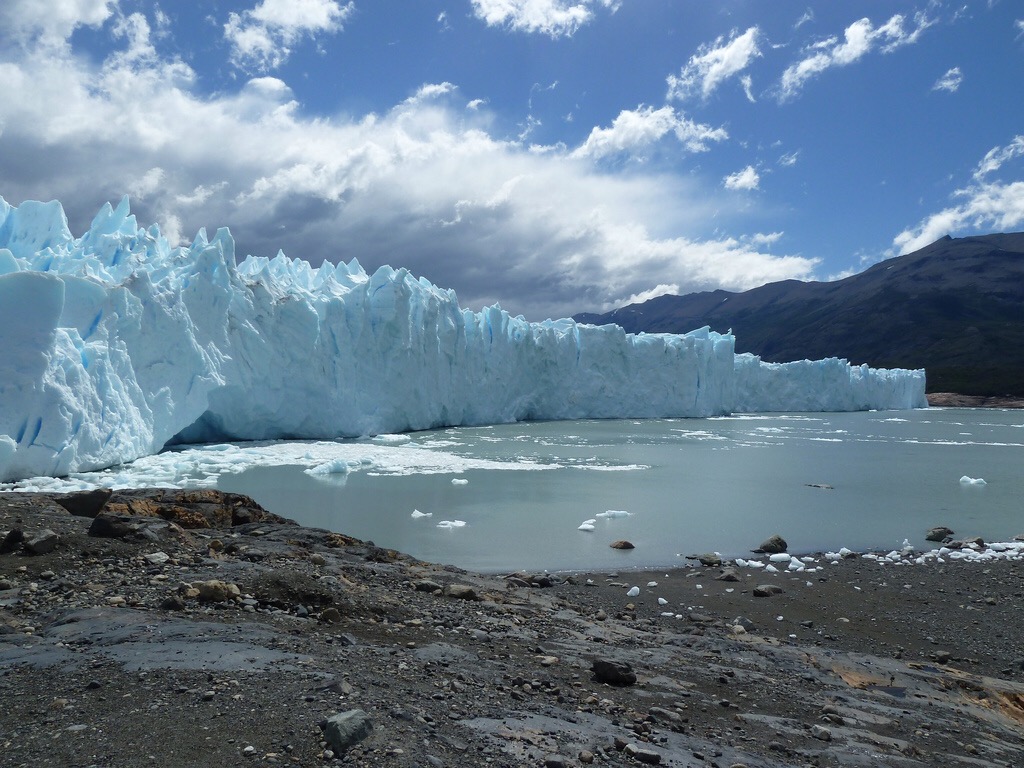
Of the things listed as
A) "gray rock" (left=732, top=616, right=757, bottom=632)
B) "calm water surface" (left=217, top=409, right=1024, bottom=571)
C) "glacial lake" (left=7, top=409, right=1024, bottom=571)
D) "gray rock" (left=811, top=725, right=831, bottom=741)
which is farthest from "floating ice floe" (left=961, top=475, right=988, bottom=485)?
"gray rock" (left=811, top=725, right=831, bottom=741)

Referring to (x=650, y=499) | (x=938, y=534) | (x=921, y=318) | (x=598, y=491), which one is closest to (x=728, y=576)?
(x=938, y=534)

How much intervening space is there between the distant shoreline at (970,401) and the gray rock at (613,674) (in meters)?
57.0

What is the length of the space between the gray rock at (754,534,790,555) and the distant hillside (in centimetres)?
5543

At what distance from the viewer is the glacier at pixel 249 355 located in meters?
9.98

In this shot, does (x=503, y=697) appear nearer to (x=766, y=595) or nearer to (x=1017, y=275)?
(x=766, y=595)

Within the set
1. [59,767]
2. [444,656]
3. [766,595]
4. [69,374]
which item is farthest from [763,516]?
[69,374]

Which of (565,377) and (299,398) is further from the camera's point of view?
(565,377)

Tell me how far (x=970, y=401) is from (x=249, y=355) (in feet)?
176

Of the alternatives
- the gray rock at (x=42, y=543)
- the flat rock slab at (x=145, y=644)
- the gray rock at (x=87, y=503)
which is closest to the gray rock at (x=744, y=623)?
the flat rock slab at (x=145, y=644)

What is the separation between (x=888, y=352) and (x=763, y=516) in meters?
79.4

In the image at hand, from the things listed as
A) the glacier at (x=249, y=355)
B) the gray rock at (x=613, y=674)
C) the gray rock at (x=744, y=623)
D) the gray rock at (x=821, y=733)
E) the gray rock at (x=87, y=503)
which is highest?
the glacier at (x=249, y=355)

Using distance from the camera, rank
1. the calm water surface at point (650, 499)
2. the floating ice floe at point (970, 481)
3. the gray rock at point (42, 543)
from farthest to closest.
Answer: the floating ice floe at point (970, 481) < the calm water surface at point (650, 499) < the gray rock at point (42, 543)

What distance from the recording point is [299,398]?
58.2ft

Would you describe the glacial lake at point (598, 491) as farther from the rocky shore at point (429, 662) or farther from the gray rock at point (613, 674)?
the gray rock at point (613, 674)
